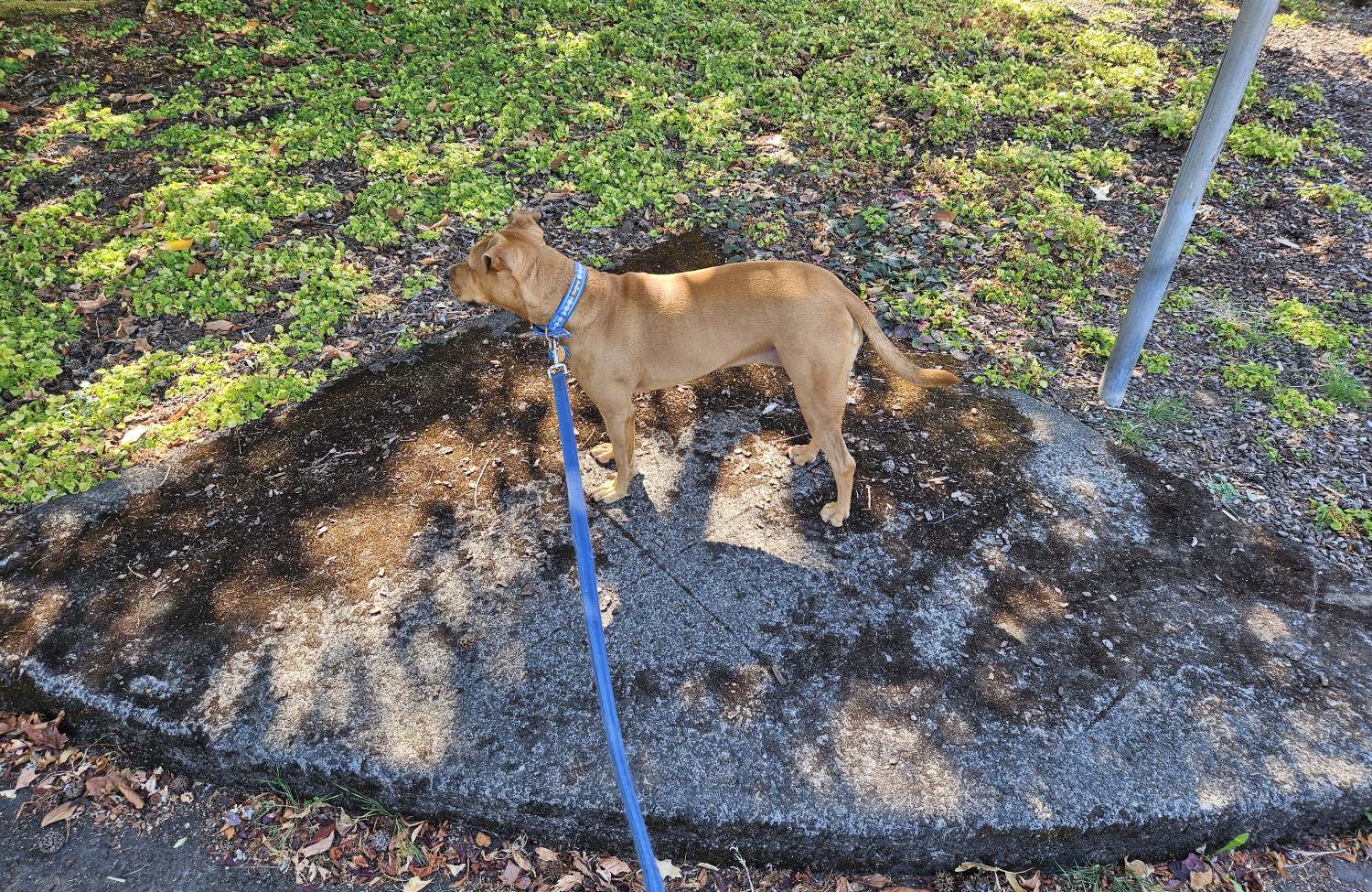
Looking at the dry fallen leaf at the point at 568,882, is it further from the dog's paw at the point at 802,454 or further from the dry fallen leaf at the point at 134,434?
the dry fallen leaf at the point at 134,434

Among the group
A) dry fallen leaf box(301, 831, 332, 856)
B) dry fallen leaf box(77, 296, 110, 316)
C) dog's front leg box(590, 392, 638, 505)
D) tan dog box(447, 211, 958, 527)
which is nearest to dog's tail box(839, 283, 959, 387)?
tan dog box(447, 211, 958, 527)

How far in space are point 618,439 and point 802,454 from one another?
3.98ft

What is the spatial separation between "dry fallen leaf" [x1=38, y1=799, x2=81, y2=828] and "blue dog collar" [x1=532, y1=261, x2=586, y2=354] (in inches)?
120

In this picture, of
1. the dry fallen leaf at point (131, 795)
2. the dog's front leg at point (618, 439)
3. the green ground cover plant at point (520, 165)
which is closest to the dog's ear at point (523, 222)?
the dog's front leg at point (618, 439)

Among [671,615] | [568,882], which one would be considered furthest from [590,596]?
[568,882]

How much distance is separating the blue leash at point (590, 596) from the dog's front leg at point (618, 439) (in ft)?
1.36

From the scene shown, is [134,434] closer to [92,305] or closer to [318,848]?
[92,305]

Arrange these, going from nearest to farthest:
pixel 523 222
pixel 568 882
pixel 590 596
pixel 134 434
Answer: pixel 590 596 → pixel 568 882 → pixel 523 222 → pixel 134 434

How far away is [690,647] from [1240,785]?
2488mm

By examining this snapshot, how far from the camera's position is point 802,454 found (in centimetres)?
471

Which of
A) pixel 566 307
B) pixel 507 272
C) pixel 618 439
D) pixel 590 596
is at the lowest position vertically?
pixel 618 439

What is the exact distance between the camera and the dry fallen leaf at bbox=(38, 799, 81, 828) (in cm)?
336

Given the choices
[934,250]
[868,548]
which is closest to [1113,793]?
[868,548]

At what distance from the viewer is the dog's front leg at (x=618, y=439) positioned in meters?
4.13
